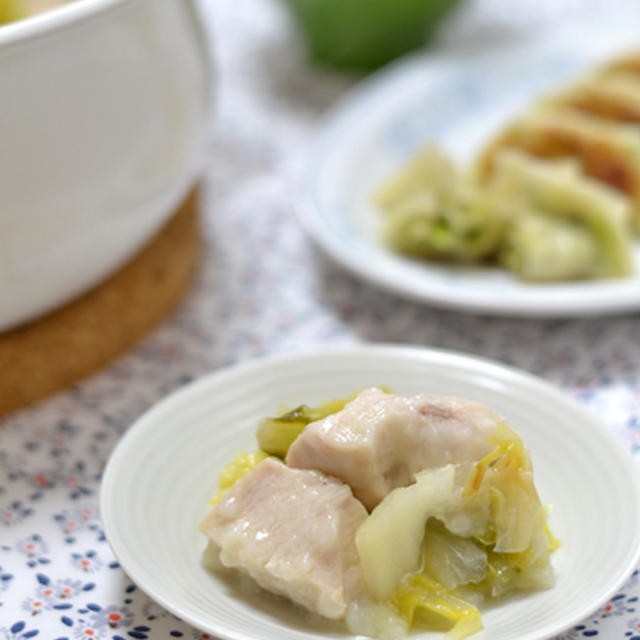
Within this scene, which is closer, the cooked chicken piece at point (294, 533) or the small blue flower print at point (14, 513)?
the cooked chicken piece at point (294, 533)

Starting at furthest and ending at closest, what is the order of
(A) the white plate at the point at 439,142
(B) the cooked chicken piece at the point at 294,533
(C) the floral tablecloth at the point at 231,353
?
(A) the white plate at the point at 439,142, (C) the floral tablecloth at the point at 231,353, (B) the cooked chicken piece at the point at 294,533

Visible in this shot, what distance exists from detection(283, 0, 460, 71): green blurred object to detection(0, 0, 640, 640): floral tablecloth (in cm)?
10

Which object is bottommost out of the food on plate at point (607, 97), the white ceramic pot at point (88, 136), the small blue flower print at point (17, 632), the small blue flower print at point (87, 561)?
the food on plate at point (607, 97)

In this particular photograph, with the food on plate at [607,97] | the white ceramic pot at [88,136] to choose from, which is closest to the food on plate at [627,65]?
the food on plate at [607,97]

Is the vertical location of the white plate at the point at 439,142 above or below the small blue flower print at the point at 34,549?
below

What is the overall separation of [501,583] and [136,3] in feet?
2.03

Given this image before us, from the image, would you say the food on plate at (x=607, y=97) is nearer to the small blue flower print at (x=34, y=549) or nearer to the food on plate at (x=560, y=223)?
the food on plate at (x=560, y=223)

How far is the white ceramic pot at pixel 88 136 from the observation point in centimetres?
88

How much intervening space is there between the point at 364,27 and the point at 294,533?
1.26m

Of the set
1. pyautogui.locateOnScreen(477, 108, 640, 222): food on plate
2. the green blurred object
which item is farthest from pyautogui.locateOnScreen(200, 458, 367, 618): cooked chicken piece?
the green blurred object

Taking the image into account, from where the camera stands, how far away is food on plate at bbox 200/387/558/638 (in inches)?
27.4

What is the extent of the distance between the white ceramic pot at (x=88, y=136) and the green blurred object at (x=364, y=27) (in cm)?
69

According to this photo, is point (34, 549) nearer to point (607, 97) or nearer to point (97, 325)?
point (97, 325)

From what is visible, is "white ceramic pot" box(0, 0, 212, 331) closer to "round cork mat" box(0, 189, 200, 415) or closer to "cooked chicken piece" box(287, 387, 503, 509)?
"round cork mat" box(0, 189, 200, 415)
